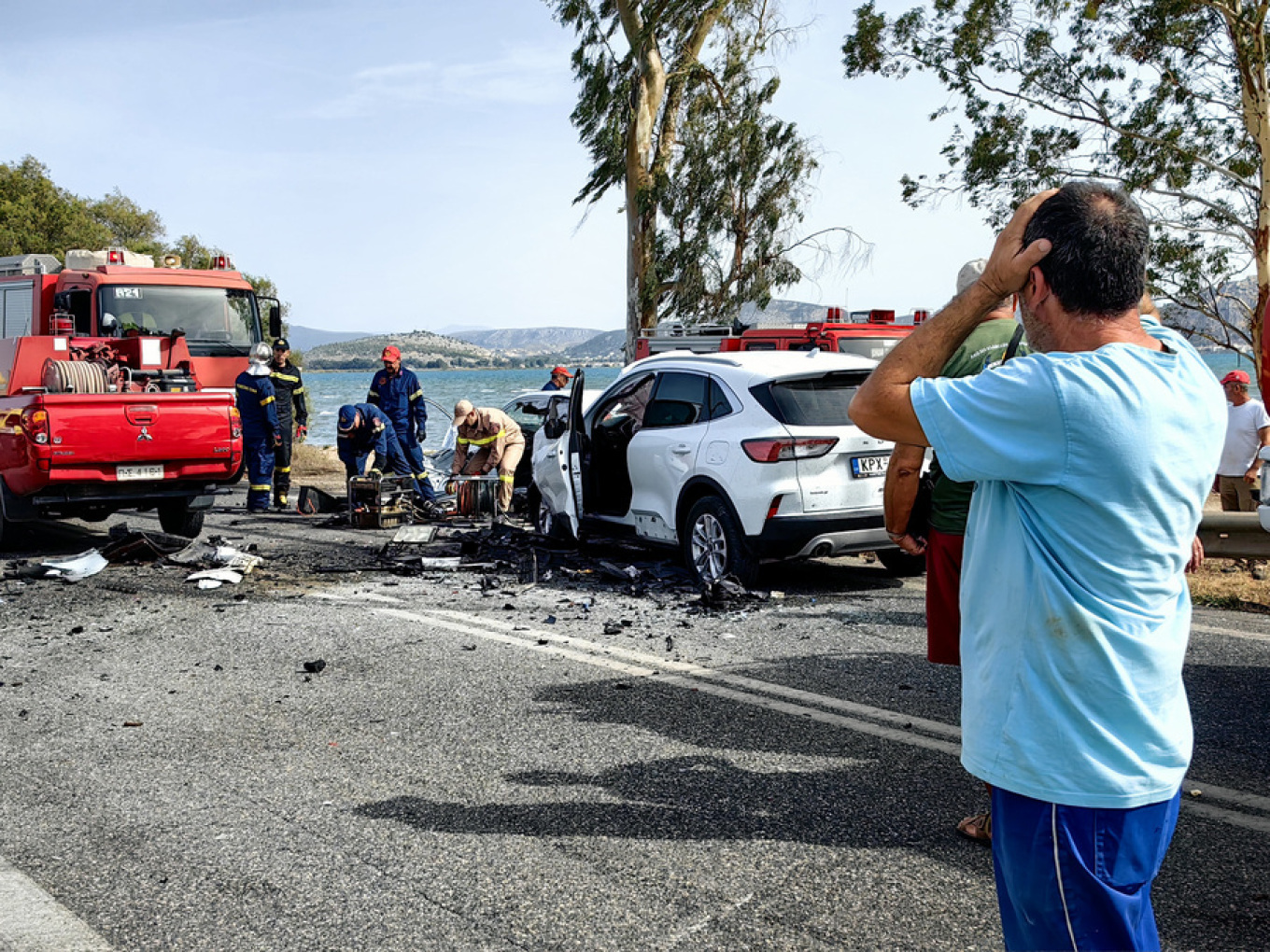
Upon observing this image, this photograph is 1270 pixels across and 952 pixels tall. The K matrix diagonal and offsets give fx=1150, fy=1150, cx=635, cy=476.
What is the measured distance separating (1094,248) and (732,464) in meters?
6.27

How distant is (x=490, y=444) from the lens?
43.9 feet

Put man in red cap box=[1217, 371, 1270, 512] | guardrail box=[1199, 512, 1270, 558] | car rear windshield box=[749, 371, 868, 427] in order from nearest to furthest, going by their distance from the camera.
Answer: guardrail box=[1199, 512, 1270, 558] < car rear windshield box=[749, 371, 868, 427] < man in red cap box=[1217, 371, 1270, 512]

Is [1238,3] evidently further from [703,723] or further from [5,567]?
[5,567]

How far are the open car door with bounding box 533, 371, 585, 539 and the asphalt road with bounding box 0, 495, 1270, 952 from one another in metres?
1.85

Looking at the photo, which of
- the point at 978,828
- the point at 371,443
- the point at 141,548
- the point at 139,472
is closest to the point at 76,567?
the point at 141,548

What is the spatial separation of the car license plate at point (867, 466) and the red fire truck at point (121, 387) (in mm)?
6137

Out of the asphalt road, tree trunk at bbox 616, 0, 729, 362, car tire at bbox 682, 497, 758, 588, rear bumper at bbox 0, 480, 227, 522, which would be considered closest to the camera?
the asphalt road

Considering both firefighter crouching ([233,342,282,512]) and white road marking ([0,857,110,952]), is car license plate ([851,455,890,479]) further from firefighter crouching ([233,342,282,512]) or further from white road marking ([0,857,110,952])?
firefighter crouching ([233,342,282,512])

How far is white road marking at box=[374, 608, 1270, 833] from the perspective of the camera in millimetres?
4297

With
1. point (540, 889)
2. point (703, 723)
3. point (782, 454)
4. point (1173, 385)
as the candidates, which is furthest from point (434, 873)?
point (782, 454)

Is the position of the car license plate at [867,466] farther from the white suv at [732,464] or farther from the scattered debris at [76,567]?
the scattered debris at [76,567]

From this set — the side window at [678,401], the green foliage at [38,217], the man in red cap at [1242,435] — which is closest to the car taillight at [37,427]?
the side window at [678,401]

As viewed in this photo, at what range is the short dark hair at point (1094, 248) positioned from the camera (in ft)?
6.32

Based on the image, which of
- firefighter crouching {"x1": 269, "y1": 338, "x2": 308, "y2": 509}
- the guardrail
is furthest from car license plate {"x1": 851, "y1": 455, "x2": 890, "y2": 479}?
firefighter crouching {"x1": 269, "y1": 338, "x2": 308, "y2": 509}
